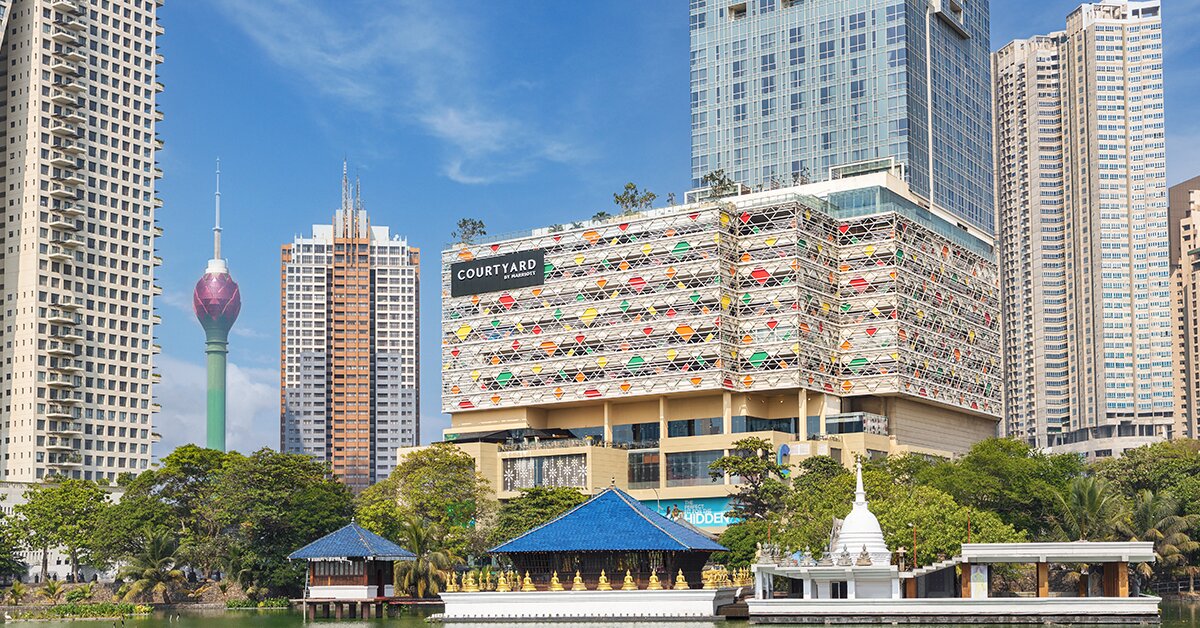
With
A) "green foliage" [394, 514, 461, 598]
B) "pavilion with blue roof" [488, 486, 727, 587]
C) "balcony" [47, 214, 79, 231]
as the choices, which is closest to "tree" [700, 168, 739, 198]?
"green foliage" [394, 514, 461, 598]

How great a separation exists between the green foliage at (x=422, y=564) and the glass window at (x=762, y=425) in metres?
31.4

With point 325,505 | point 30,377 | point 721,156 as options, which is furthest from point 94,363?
point 721,156

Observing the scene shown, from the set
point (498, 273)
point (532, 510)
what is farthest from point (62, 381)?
point (532, 510)

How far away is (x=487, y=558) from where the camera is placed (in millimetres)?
108125

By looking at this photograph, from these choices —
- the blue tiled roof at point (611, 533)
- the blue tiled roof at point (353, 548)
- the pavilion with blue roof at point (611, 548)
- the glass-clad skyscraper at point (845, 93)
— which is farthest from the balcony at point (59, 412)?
the blue tiled roof at point (611, 533)

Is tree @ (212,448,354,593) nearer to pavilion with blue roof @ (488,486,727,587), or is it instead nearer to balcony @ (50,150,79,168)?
pavilion with blue roof @ (488,486,727,587)

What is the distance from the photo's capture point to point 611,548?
76.5 m

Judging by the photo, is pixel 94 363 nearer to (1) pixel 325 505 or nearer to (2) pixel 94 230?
(2) pixel 94 230

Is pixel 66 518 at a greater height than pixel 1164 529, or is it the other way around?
pixel 66 518

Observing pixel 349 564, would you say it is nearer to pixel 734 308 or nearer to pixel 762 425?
pixel 762 425

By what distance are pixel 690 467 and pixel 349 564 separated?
3813 cm

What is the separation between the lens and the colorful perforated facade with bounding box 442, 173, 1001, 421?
4786 inches

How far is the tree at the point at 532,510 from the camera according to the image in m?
101

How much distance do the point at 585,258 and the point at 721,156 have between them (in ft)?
86.5
